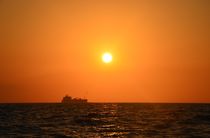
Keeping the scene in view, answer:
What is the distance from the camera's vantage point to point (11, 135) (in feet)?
130

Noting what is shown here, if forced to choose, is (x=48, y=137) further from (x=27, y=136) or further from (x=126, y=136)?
(x=126, y=136)

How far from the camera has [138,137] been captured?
129 ft

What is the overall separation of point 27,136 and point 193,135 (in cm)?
1826

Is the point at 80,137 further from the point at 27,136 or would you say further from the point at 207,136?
the point at 207,136

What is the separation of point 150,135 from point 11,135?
49.4 ft

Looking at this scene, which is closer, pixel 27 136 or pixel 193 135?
pixel 27 136

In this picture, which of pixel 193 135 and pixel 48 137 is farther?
pixel 193 135

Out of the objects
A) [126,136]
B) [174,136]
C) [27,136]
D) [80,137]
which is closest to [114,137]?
[126,136]

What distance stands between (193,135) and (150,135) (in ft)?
16.3

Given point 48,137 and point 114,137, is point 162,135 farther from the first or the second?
point 48,137

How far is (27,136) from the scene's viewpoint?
3903 cm

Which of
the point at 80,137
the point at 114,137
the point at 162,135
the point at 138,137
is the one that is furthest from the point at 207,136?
the point at 80,137

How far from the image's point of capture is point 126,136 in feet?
135

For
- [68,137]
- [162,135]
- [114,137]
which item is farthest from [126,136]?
[68,137]
